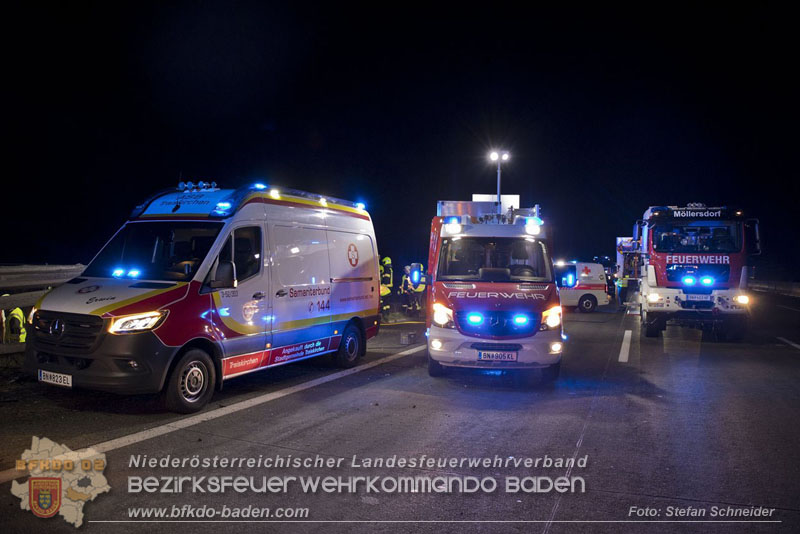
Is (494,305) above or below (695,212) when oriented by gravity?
below

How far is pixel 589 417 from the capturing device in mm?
7035

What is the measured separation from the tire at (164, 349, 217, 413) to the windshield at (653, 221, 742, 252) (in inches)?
463

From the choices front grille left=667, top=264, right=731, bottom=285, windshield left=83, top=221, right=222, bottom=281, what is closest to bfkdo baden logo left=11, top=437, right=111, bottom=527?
windshield left=83, top=221, right=222, bottom=281

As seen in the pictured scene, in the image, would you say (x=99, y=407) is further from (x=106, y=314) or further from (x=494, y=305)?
(x=494, y=305)

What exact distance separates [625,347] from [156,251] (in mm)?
10202

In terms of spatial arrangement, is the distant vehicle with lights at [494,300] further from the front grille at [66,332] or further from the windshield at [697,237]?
the windshield at [697,237]

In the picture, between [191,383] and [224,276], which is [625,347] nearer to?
[224,276]

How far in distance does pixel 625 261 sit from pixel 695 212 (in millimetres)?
10264

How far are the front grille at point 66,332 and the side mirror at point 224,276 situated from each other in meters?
1.30

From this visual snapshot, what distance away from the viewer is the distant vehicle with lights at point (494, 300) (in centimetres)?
857

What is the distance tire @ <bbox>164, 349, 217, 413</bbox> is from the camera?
661 cm

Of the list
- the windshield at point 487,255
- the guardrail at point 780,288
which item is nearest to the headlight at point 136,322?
the windshield at point 487,255

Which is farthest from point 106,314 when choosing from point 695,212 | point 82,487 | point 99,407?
point 695,212

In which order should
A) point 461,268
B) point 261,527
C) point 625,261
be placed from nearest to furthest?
point 261,527 → point 461,268 → point 625,261
